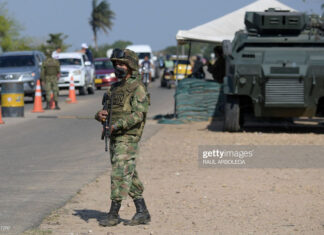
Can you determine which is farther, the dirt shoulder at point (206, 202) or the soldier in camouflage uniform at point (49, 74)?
the soldier in camouflage uniform at point (49, 74)

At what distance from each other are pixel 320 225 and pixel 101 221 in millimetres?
2000

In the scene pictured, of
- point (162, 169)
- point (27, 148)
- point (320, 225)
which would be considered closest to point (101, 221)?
point (320, 225)

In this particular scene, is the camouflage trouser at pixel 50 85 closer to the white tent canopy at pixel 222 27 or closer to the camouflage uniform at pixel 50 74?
the camouflage uniform at pixel 50 74

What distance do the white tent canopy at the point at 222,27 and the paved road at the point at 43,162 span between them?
2.61 meters

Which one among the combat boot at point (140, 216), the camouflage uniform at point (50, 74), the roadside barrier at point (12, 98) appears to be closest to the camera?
the combat boot at point (140, 216)

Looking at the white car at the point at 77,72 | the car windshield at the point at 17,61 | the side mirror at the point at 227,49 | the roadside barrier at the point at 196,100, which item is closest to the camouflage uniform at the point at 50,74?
the car windshield at the point at 17,61

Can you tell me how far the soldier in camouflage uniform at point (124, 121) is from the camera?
714 cm

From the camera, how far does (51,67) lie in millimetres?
23984

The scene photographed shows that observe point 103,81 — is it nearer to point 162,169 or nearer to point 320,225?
point 162,169

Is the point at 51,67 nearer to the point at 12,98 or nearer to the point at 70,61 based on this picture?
the point at 12,98

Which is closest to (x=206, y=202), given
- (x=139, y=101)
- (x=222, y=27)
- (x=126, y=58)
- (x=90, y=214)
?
(x=90, y=214)

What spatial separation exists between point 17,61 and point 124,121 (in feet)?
74.8

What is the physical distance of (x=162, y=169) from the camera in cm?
1142

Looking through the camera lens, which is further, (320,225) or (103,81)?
(103,81)
